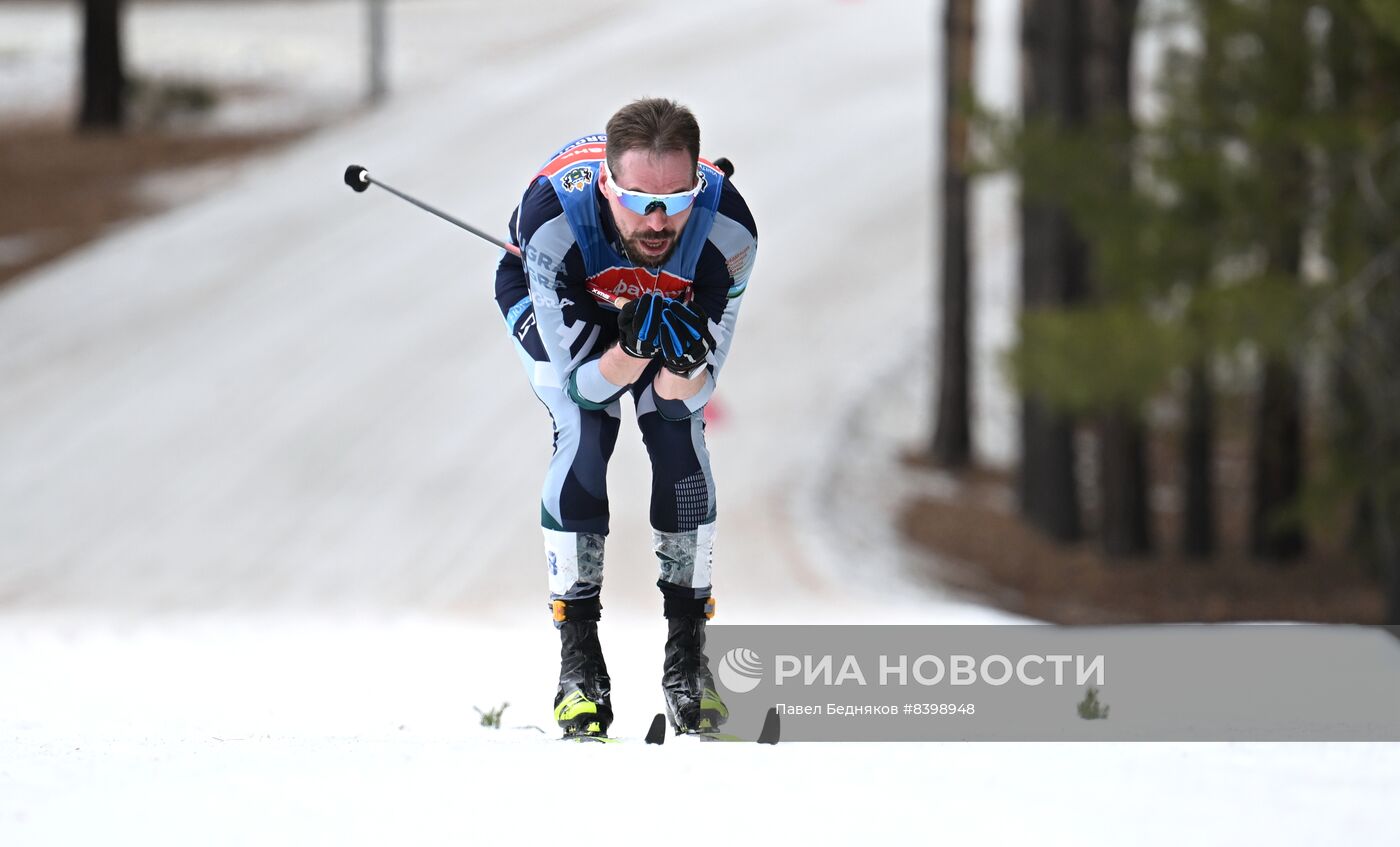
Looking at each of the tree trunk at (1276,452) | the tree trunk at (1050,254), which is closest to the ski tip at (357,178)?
the tree trunk at (1050,254)

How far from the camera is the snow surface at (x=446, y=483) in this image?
451cm

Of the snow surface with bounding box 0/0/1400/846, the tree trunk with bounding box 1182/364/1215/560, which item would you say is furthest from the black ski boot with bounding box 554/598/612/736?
the tree trunk with bounding box 1182/364/1215/560

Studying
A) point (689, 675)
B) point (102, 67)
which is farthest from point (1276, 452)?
point (102, 67)

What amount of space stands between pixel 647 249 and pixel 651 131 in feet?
1.16

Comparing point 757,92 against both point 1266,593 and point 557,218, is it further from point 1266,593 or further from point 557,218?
point 557,218

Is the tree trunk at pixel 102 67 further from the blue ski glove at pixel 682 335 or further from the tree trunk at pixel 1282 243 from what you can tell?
the blue ski glove at pixel 682 335

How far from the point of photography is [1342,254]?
13.5m

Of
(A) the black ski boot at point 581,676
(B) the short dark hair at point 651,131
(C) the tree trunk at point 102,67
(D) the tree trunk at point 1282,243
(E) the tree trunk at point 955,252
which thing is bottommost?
(A) the black ski boot at point 581,676

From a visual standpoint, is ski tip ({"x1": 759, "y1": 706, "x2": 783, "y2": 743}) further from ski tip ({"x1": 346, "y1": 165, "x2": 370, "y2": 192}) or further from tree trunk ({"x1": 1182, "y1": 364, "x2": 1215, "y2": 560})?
tree trunk ({"x1": 1182, "y1": 364, "x2": 1215, "y2": 560})

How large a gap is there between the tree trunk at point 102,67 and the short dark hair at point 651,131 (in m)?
22.5

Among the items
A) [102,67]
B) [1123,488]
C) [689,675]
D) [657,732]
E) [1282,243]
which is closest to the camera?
[657,732]

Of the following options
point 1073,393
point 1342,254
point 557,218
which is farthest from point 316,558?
point 557,218

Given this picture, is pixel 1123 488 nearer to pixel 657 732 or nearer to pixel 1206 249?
pixel 1206 249

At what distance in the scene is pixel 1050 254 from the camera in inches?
662
